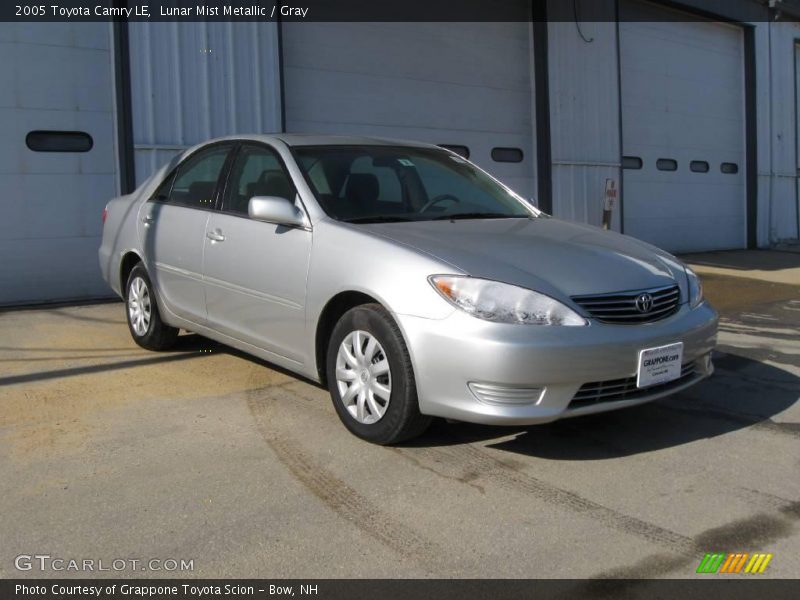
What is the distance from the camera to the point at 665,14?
568 inches

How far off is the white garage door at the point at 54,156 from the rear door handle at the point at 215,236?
3.99 metres

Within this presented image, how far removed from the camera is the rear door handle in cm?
494

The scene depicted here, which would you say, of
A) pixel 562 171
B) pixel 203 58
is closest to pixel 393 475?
pixel 203 58

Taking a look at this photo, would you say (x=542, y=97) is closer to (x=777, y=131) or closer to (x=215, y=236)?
(x=777, y=131)

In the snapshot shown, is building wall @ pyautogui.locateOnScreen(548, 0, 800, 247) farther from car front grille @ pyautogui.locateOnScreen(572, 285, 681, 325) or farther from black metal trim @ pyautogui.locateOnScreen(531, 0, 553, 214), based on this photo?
car front grille @ pyautogui.locateOnScreen(572, 285, 681, 325)

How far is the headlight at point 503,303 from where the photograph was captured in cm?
355

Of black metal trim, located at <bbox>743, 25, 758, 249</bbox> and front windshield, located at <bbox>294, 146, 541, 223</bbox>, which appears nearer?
front windshield, located at <bbox>294, 146, 541, 223</bbox>

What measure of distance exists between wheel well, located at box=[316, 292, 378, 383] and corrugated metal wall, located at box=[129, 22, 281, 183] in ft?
16.8

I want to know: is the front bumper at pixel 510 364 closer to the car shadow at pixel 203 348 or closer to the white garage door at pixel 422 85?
the car shadow at pixel 203 348

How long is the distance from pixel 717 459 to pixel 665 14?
12.4 m

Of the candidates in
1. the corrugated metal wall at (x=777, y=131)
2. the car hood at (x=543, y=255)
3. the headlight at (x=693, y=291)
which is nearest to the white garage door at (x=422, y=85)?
the car hood at (x=543, y=255)

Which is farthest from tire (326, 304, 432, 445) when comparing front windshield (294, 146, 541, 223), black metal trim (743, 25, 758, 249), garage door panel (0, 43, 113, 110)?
black metal trim (743, 25, 758, 249)

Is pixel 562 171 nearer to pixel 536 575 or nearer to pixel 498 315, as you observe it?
pixel 498 315

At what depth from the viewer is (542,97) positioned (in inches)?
476
